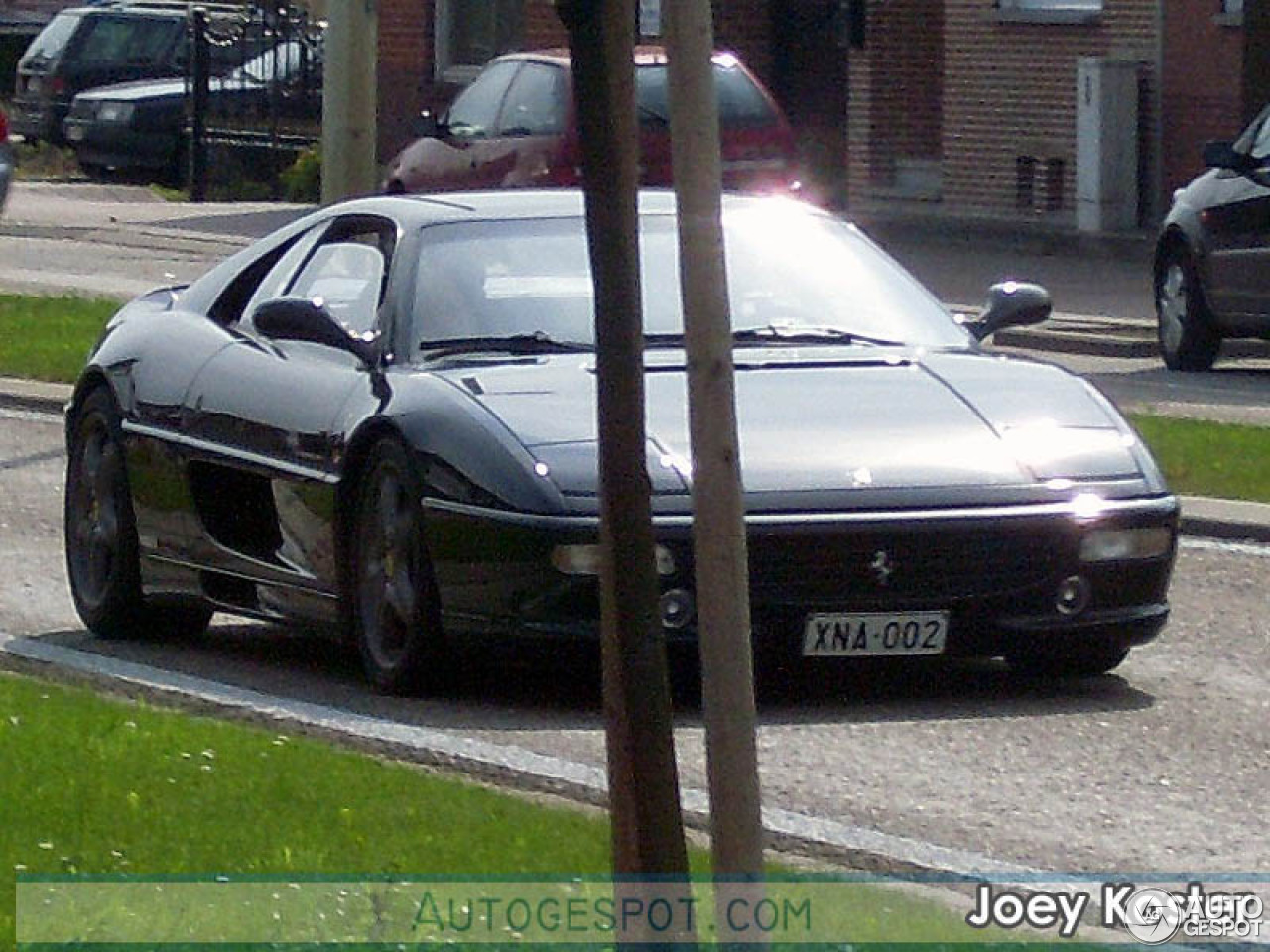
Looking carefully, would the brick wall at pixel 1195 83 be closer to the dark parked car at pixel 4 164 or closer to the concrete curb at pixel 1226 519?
the dark parked car at pixel 4 164

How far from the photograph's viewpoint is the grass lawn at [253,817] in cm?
662

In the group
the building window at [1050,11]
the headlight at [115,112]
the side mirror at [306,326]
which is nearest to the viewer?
the side mirror at [306,326]

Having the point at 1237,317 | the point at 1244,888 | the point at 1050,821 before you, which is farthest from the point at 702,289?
the point at 1237,317

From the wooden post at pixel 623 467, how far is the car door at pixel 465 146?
20.5 meters

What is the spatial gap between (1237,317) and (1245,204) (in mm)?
643

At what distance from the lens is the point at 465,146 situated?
2623cm

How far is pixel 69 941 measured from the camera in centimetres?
595

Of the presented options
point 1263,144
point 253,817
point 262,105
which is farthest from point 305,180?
point 253,817

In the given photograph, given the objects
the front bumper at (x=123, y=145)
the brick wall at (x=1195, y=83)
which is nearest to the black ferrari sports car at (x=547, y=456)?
the brick wall at (x=1195, y=83)

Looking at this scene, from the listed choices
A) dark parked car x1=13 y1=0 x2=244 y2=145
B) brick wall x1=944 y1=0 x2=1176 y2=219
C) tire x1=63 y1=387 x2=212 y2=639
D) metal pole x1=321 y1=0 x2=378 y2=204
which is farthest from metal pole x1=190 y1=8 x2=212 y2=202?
tire x1=63 y1=387 x2=212 y2=639

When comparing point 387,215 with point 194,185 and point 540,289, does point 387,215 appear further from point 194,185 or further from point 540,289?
point 194,185

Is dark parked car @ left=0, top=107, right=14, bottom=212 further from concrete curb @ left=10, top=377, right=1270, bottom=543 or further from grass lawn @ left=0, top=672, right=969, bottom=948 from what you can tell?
grass lawn @ left=0, top=672, right=969, bottom=948

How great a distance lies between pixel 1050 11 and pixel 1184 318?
1092 centimetres

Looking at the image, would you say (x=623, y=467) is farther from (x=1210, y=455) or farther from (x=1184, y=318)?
(x=1184, y=318)
